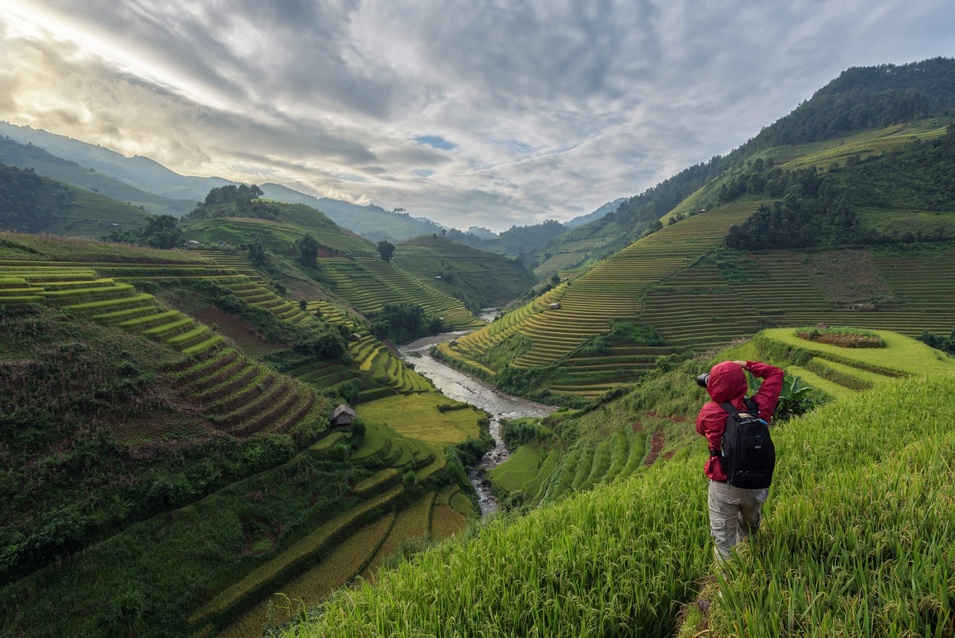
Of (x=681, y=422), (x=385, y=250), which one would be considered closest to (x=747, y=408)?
(x=681, y=422)

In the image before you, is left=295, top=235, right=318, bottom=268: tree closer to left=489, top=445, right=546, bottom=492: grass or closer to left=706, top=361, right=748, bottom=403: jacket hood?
left=489, top=445, right=546, bottom=492: grass

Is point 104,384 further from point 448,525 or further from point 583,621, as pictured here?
point 583,621

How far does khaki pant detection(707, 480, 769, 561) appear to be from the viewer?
11.8 ft

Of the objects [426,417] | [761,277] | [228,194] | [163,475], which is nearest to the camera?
[163,475]

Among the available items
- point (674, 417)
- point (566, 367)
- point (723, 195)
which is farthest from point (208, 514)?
point (723, 195)

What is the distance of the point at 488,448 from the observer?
3109cm

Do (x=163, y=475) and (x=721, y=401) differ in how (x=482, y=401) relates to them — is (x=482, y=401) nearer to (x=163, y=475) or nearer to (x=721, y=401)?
(x=163, y=475)

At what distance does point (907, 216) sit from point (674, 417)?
66.7 metres

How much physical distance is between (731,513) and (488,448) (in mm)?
28686

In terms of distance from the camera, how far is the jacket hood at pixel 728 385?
3.69 metres

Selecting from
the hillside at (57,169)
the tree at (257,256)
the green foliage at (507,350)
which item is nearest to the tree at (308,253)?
the tree at (257,256)

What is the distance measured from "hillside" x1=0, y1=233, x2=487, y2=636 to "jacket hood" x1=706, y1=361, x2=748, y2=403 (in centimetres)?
1145

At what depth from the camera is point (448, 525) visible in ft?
64.3

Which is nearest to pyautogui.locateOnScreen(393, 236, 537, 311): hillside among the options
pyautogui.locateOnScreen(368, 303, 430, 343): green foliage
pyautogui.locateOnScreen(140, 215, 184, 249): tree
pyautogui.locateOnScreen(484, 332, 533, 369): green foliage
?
pyautogui.locateOnScreen(368, 303, 430, 343): green foliage
